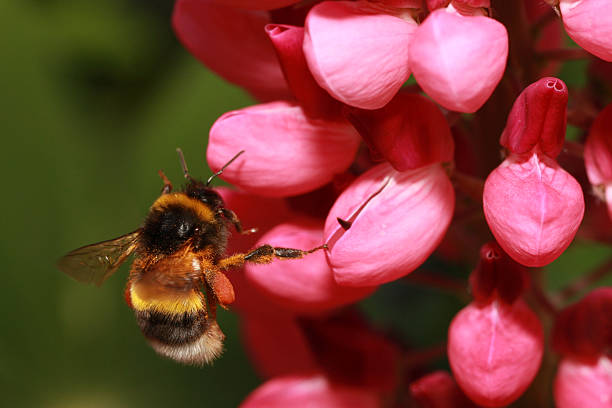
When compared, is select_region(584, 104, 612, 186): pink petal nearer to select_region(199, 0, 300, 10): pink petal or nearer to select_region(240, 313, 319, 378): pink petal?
select_region(199, 0, 300, 10): pink petal

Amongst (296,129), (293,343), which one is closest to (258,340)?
(293,343)

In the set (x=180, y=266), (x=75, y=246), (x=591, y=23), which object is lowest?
(x=75, y=246)

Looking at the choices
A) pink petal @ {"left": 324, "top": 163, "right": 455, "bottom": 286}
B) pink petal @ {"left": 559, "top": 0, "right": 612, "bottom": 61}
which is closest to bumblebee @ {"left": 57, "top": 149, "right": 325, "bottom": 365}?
pink petal @ {"left": 324, "top": 163, "right": 455, "bottom": 286}

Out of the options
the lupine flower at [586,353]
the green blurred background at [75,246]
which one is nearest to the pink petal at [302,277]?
the lupine flower at [586,353]

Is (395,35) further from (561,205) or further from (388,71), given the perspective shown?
(561,205)

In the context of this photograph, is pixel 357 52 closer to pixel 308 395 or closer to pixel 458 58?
pixel 458 58

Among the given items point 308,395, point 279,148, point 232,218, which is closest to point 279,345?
point 308,395
